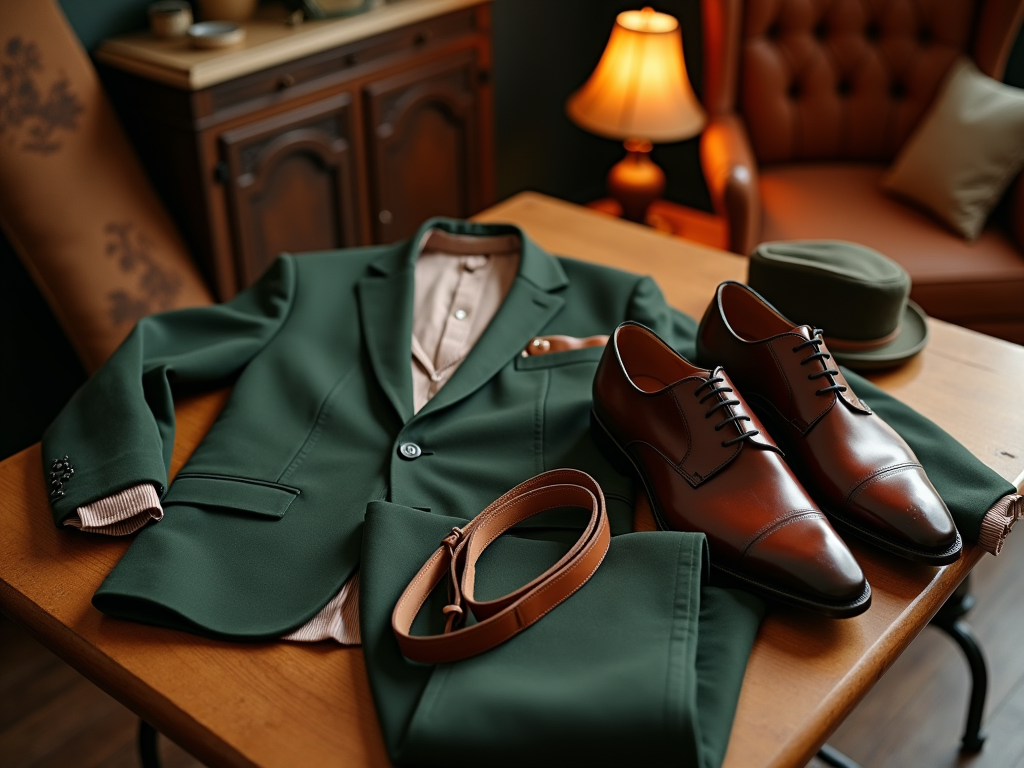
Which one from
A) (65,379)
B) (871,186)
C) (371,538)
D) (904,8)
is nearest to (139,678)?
(371,538)

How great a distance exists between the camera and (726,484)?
94 cm

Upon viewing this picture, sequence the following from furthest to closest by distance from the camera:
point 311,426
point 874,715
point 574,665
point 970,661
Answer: point 874,715 < point 970,661 < point 311,426 < point 574,665

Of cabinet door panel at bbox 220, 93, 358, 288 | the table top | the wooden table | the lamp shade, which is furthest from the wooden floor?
the lamp shade

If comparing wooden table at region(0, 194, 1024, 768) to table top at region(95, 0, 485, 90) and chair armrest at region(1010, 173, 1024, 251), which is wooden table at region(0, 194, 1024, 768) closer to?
table top at region(95, 0, 485, 90)

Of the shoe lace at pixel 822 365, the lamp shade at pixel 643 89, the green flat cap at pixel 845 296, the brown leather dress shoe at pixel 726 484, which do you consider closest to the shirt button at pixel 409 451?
the brown leather dress shoe at pixel 726 484

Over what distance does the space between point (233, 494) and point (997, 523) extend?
84 cm

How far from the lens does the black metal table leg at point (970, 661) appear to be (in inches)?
59.9

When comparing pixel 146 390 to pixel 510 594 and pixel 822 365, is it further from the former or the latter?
pixel 822 365

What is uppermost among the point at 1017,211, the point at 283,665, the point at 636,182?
the point at 283,665

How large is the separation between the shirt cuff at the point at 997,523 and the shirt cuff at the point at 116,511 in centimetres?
90

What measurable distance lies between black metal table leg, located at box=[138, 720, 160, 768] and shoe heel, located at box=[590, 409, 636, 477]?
832 millimetres

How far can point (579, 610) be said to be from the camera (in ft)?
2.86

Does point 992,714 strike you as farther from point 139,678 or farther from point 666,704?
point 139,678

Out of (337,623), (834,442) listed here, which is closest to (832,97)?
(834,442)
